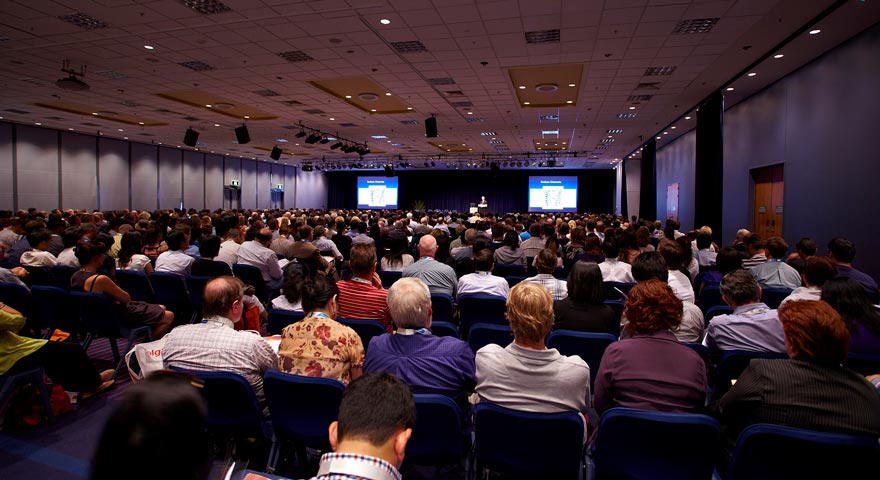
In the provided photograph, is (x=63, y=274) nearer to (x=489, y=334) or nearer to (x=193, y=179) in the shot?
(x=489, y=334)

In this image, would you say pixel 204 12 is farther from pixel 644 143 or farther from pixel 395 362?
pixel 644 143

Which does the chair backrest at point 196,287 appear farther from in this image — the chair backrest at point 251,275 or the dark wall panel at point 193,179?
the dark wall panel at point 193,179

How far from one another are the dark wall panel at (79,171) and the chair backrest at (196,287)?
694 inches

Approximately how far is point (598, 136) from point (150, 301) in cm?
1738

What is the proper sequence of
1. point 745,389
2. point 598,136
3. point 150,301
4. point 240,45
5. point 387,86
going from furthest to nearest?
point 598,136 → point 387,86 → point 240,45 → point 150,301 → point 745,389

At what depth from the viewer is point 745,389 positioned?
6.66ft

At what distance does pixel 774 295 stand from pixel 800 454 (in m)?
3.52

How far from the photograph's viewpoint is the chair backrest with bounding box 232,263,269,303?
610 centimetres

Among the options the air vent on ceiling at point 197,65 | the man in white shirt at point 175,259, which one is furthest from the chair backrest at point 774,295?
the air vent on ceiling at point 197,65

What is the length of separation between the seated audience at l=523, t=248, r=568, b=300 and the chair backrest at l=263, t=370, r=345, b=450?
2.53m

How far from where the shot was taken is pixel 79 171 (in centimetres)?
1894

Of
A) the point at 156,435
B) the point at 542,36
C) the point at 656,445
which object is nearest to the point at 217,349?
the point at 156,435

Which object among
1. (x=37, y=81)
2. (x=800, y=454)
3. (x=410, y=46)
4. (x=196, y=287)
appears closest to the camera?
(x=800, y=454)

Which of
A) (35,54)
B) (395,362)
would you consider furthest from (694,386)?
(35,54)
